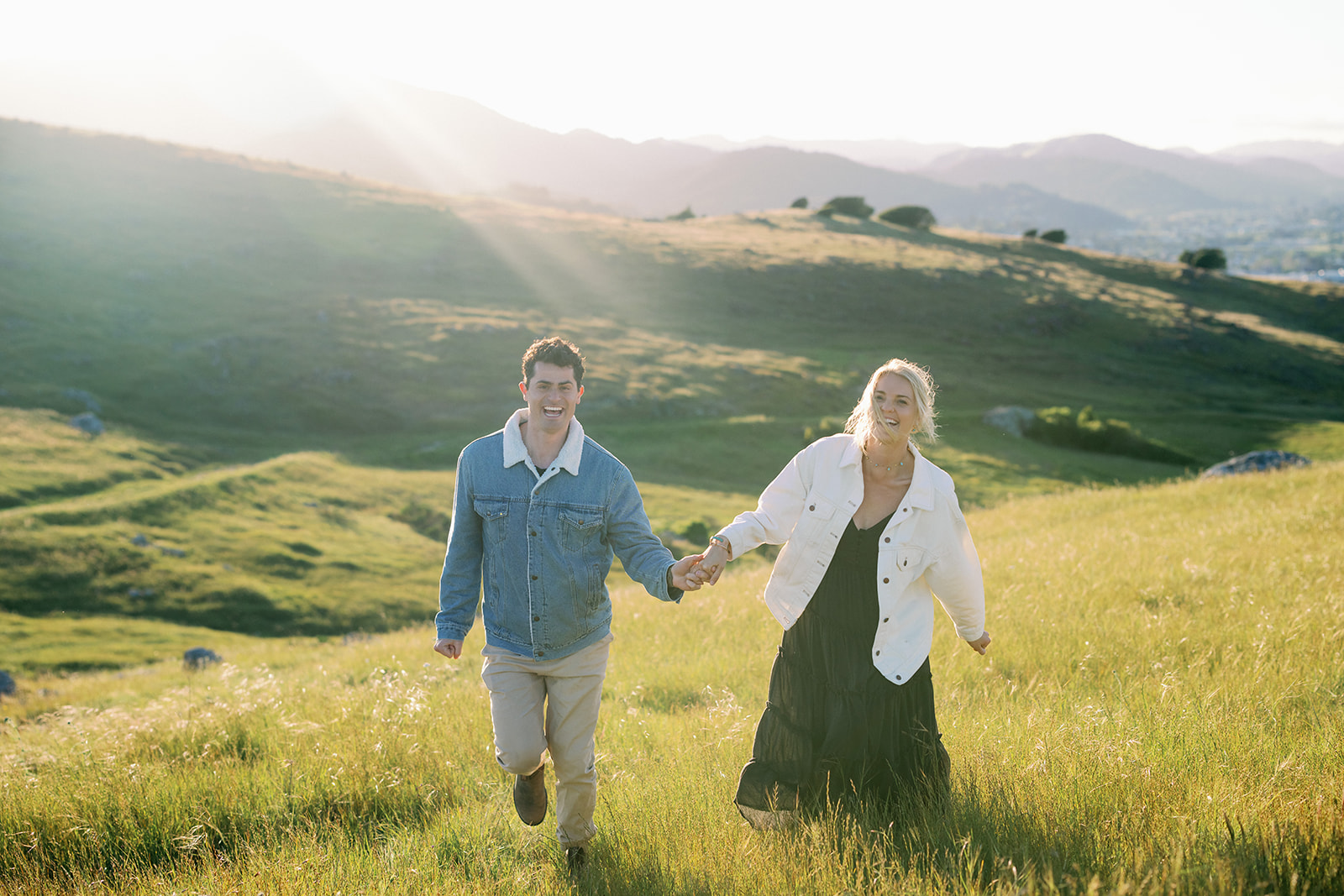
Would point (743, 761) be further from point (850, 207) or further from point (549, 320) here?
point (850, 207)

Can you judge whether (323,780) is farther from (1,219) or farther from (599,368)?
(1,219)

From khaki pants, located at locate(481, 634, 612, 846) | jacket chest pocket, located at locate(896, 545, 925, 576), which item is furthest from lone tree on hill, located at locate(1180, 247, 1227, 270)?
khaki pants, located at locate(481, 634, 612, 846)

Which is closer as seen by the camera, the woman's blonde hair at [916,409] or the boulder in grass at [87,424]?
the woman's blonde hair at [916,409]

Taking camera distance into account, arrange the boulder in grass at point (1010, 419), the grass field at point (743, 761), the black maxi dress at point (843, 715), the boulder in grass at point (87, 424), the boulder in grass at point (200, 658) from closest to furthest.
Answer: the grass field at point (743, 761)
the black maxi dress at point (843, 715)
the boulder in grass at point (200, 658)
the boulder in grass at point (87, 424)
the boulder in grass at point (1010, 419)

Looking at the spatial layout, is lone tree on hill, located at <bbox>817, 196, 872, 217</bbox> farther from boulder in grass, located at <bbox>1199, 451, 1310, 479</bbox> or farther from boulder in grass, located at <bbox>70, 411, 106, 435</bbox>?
boulder in grass, located at <bbox>70, 411, 106, 435</bbox>

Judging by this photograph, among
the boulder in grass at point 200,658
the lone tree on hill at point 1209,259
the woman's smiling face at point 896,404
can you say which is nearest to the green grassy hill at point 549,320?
the lone tree on hill at point 1209,259

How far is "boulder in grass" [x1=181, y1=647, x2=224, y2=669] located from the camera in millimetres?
19109

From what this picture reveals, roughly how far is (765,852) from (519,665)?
70.6 inches

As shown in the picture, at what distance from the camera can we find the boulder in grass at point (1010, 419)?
52.2m

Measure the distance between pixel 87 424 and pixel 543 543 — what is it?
154ft

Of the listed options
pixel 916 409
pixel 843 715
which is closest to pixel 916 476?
pixel 916 409

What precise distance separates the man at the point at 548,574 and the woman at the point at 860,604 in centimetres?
74

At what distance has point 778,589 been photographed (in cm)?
495

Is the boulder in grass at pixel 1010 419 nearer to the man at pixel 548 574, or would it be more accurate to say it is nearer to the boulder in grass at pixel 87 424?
the man at pixel 548 574
